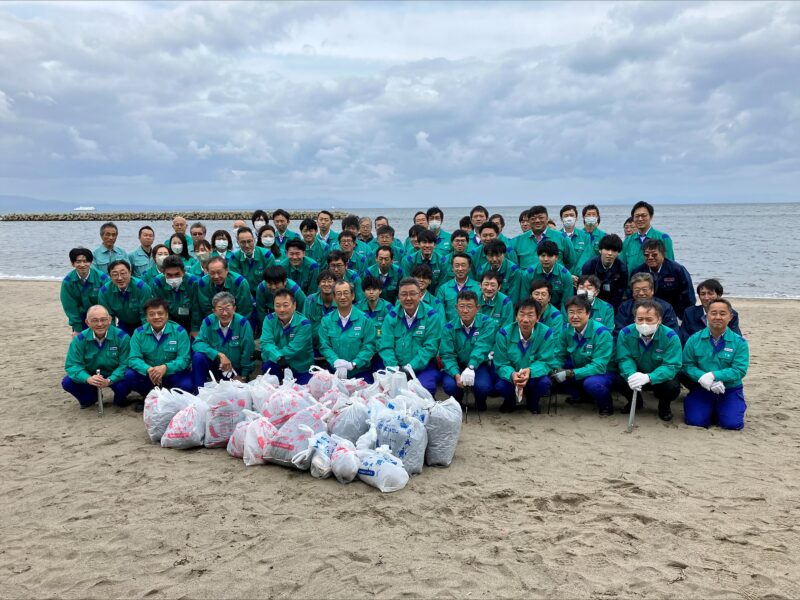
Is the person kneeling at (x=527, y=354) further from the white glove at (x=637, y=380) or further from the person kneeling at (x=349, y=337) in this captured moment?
the person kneeling at (x=349, y=337)

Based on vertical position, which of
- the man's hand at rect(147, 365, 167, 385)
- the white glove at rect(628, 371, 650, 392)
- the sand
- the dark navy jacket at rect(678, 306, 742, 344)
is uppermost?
the dark navy jacket at rect(678, 306, 742, 344)

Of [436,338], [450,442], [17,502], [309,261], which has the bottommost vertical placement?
[17,502]

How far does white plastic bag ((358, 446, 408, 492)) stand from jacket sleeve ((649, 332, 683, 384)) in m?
2.91

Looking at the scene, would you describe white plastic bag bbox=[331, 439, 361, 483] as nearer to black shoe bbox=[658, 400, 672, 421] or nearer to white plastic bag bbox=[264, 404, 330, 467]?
white plastic bag bbox=[264, 404, 330, 467]

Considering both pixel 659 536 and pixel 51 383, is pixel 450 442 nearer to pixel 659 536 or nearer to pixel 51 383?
pixel 659 536

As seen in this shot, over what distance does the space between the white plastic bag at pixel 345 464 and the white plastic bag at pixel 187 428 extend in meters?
1.38

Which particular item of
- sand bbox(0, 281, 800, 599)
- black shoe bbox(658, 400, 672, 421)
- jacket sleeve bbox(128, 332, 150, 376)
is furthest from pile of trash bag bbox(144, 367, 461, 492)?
black shoe bbox(658, 400, 672, 421)

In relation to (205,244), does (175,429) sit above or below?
below

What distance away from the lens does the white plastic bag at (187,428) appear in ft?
16.8

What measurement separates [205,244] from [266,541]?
5433 mm

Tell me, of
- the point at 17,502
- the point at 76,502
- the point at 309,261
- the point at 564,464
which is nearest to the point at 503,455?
the point at 564,464

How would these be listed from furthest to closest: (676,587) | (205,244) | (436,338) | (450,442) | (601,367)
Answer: (205,244), (436,338), (601,367), (450,442), (676,587)

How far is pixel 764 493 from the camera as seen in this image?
4.42 metres

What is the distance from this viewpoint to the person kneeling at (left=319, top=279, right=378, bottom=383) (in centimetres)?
659
